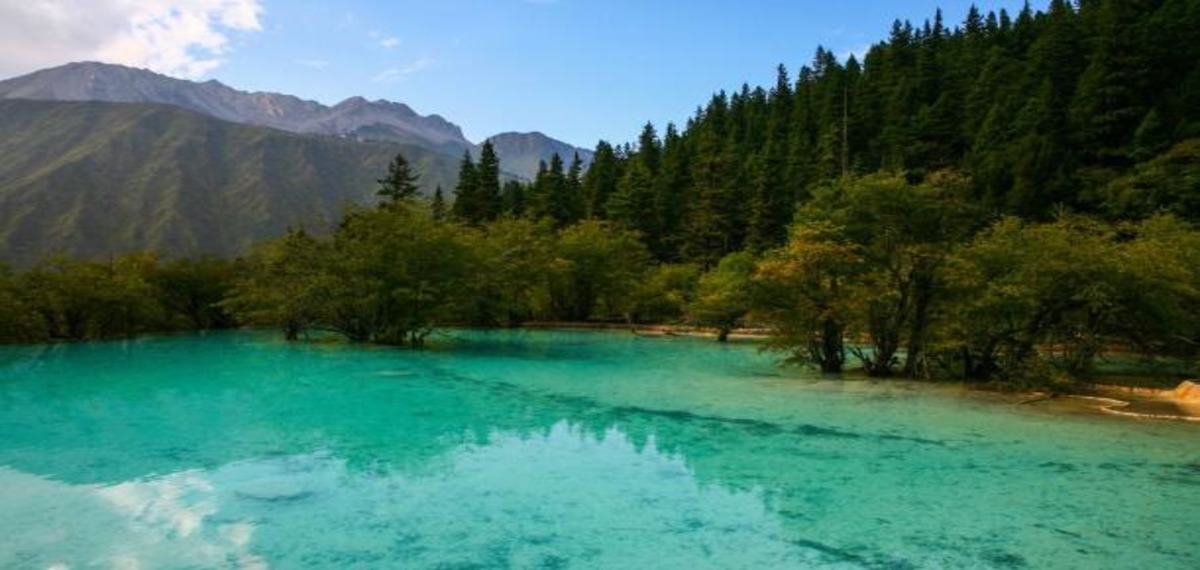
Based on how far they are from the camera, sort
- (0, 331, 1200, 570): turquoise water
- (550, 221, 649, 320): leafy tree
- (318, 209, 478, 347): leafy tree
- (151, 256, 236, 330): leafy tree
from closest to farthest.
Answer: (0, 331, 1200, 570): turquoise water → (318, 209, 478, 347): leafy tree → (151, 256, 236, 330): leafy tree → (550, 221, 649, 320): leafy tree

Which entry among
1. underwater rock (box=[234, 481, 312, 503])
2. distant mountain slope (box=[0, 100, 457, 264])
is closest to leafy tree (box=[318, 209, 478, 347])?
underwater rock (box=[234, 481, 312, 503])

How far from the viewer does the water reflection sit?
20.9ft

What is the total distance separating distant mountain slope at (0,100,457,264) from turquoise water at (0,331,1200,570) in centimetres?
10138

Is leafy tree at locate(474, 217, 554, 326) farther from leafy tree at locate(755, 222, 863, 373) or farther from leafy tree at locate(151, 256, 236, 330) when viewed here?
leafy tree at locate(151, 256, 236, 330)

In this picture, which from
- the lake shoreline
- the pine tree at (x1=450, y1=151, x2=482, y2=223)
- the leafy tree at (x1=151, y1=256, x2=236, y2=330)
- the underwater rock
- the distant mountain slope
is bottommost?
the underwater rock

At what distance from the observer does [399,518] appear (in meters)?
7.46

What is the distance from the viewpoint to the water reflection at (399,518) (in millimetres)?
6367

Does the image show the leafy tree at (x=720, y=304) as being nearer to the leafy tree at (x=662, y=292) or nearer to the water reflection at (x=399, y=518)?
the leafy tree at (x=662, y=292)

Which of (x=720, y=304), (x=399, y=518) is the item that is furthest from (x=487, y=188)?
(x=399, y=518)

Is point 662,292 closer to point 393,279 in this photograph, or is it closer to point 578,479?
point 393,279

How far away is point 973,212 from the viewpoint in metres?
18.9

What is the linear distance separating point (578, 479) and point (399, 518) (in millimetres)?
2414

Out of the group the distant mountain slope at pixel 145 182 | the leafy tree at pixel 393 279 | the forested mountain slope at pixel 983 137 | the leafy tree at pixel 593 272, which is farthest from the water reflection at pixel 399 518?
the distant mountain slope at pixel 145 182

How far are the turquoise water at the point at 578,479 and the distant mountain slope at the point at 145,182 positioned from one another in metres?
101
